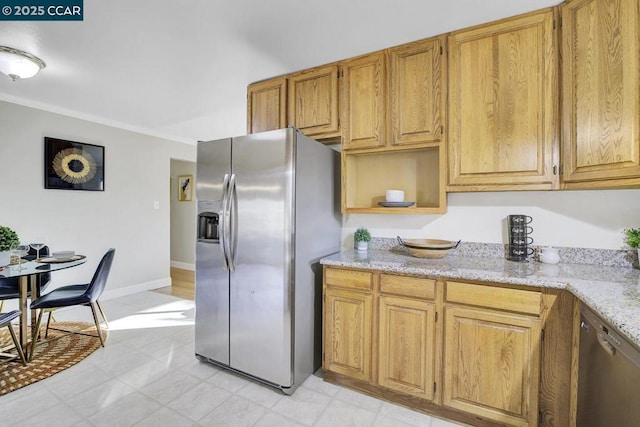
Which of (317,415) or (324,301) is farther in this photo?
(324,301)

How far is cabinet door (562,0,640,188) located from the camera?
1421 mm

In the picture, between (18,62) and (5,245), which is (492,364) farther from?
(18,62)

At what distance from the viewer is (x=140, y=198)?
169 inches

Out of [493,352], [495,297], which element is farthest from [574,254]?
[493,352]

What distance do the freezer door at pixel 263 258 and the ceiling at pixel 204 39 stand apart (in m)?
0.70

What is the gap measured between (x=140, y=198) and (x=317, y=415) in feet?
12.8

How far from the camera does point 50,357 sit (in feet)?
7.86

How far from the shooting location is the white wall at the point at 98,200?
3.13 metres

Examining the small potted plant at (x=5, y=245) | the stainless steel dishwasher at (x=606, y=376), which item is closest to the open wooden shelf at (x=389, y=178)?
the stainless steel dishwasher at (x=606, y=376)

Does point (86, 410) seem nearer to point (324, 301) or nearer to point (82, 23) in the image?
point (324, 301)

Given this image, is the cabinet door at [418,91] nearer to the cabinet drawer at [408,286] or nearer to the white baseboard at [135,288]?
the cabinet drawer at [408,286]

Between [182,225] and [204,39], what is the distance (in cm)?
462

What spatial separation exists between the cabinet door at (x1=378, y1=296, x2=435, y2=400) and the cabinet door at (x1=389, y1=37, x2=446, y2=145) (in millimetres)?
1122

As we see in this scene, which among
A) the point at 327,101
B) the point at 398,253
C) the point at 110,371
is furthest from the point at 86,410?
the point at 327,101
